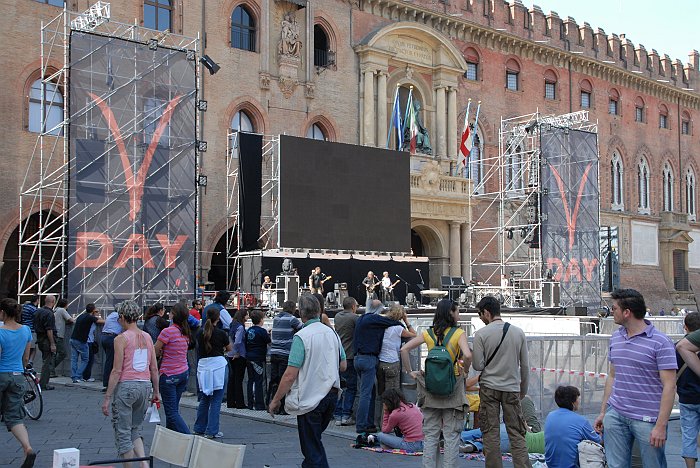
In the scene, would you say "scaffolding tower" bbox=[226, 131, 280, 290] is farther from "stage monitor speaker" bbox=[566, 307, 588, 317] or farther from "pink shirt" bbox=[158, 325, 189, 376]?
"pink shirt" bbox=[158, 325, 189, 376]

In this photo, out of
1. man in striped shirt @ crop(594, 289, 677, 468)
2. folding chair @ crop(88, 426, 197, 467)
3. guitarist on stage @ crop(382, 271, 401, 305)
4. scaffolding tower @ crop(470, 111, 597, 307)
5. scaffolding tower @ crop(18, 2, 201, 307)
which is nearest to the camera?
folding chair @ crop(88, 426, 197, 467)

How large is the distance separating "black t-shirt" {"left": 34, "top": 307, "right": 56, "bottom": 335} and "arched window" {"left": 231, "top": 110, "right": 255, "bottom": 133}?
45.9ft

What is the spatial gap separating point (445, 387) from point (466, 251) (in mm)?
24990

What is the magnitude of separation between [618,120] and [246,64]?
2139 centimetres

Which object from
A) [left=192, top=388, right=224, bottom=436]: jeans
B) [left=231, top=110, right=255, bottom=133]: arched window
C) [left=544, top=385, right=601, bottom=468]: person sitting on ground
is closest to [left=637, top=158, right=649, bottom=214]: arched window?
[left=231, top=110, right=255, bottom=133]: arched window

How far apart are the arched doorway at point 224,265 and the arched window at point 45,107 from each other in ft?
19.8

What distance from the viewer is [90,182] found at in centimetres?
2023

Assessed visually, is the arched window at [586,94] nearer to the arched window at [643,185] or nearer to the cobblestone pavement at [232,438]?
the arched window at [643,185]

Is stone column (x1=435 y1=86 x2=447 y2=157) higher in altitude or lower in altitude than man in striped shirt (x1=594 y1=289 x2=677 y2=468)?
higher

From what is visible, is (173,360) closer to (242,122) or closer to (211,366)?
(211,366)

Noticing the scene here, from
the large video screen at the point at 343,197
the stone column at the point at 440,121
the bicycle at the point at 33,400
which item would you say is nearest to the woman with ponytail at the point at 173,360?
the bicycle at the point at 33,400

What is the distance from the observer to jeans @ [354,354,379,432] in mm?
10227

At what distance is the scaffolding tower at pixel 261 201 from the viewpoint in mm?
25734

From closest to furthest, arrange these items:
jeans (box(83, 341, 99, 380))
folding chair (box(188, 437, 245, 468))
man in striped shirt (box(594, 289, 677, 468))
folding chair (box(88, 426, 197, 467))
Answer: folding chair (box(188, 437, 245, 468))
folding chair (box(88, 426, 197, 467))
man in striped shirt (box(594, 289, 677, 468))
jeans (box(83, 341, 99, 380))
